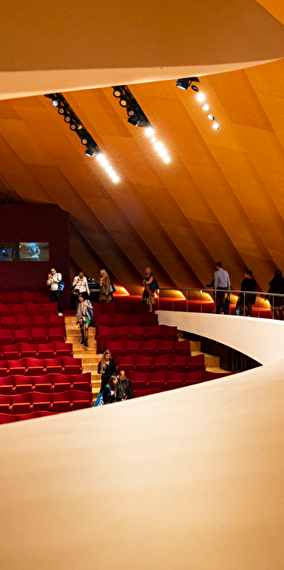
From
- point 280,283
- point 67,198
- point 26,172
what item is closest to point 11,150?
point 26,172

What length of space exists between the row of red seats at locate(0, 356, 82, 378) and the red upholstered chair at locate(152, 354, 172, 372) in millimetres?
1705

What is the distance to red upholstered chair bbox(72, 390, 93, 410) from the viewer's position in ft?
37.7

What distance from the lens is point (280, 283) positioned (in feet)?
50.3

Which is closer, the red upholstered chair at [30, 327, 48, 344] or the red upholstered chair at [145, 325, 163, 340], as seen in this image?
the red upholstered chair at [30, 327, 48, 344]

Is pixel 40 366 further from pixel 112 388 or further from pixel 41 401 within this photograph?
pixel 112 388

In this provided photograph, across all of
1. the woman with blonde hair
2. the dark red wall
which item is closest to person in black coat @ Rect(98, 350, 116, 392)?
the woman with blonde hair

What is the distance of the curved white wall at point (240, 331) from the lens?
537 inches

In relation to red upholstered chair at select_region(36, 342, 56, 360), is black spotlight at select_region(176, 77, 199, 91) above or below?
A: above

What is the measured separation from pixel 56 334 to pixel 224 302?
4483mm

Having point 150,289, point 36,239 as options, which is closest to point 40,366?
point 150,289

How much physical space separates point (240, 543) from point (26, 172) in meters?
20.9

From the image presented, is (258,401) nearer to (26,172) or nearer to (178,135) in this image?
(178,135)

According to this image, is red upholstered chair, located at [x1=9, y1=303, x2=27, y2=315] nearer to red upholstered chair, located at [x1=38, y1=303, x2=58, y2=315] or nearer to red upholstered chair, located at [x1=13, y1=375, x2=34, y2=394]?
red upholstered chair, located at [x1=38, y1=303, x2=58, y2=315]

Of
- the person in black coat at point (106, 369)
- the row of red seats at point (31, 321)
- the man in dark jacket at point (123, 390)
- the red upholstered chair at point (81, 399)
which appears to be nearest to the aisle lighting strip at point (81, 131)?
the row of red seats at point (31, 321)
